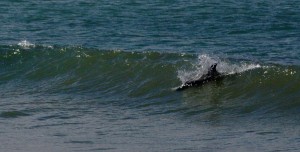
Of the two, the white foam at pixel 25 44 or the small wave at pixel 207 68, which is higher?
the small wave at pixel 207 68

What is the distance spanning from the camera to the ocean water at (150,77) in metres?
14.1

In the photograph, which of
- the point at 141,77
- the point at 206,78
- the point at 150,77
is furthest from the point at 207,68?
the point at 141,77

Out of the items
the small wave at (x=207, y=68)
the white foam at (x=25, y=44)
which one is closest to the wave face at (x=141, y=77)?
the small wave at (x=207, y=68)

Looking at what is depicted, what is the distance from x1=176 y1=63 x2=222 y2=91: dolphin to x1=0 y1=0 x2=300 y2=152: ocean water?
146 millimetres

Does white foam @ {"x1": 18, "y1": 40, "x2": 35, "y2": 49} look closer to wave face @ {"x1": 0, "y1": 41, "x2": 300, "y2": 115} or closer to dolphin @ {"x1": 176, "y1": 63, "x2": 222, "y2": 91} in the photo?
wave face @ {"x1": 0, "y1": 41, "x2": 300, "y2": 115}

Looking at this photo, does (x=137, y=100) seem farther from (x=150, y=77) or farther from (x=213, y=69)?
(x=213, y=69)

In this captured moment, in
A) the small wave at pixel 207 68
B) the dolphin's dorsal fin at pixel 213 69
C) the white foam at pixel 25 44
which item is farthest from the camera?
the white foam at pixel 25 44

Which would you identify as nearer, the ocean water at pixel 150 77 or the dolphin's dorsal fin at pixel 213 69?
the ocean water at pixel 150 77

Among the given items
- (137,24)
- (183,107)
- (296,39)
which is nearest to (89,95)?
(183,107)

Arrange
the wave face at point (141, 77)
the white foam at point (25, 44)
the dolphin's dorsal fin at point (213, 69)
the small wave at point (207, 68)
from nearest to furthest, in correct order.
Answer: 1. the wave face at point (141, 77)
2. the dolphin's dorsal fin at point (213, 69)
3. the small wave at point (207, 68)
4. the white foam at point (25, 44)

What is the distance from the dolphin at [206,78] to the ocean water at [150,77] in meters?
0.15

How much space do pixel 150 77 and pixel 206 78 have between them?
1.27m

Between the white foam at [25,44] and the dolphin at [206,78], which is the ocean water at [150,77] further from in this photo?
the dolphin at [206,78]

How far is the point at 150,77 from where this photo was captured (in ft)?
62.1
